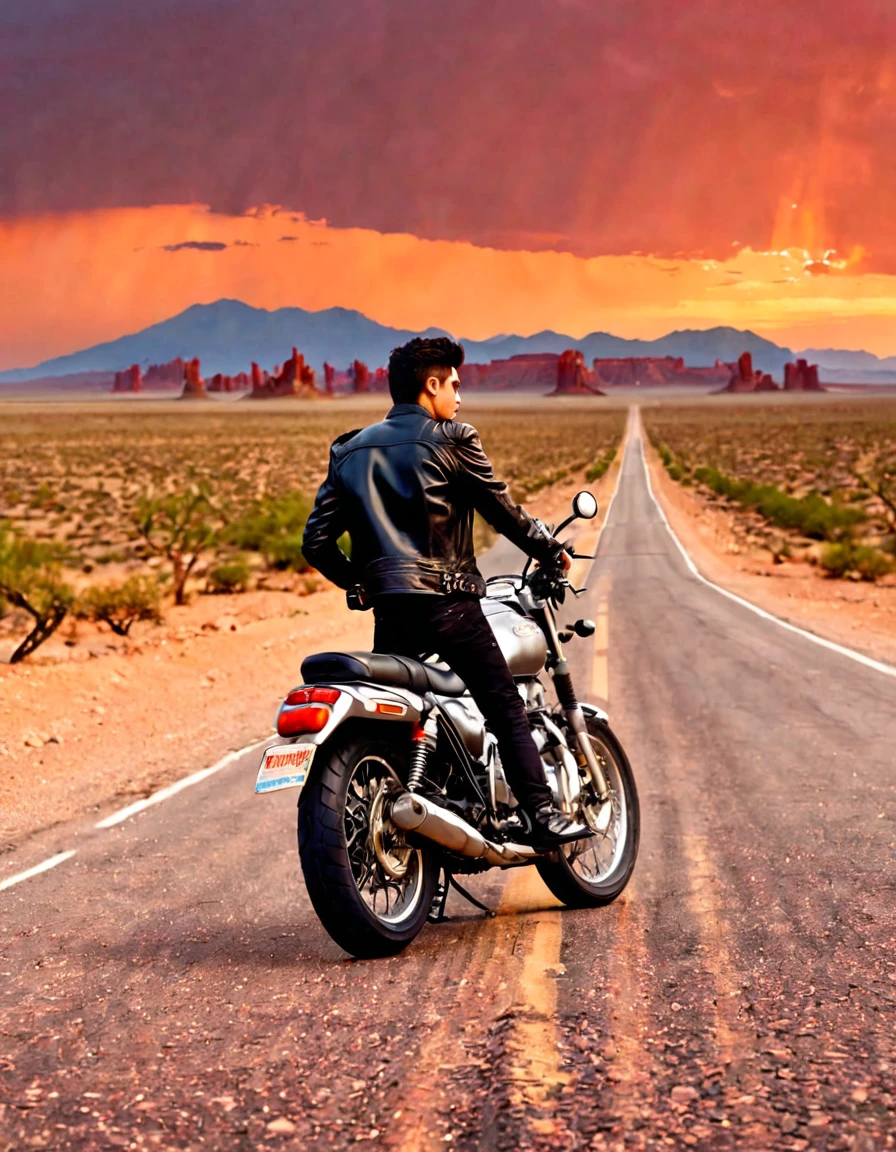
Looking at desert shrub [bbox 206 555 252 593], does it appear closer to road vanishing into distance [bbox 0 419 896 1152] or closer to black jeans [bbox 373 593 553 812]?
road vanishing into distance [bbox 0 419 896 1152]

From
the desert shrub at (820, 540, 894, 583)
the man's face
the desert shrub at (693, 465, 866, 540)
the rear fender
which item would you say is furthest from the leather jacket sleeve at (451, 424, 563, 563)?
the desert shrub at (693, 465, 866, 540)

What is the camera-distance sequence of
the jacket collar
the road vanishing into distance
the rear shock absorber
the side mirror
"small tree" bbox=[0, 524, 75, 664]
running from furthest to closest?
"small tree" bbox=[0, 524, 75, 664] → the side mirror → the jacket collar → the rear shock absorber → the road vanishing into distance

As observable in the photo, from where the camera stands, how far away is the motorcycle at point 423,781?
4.27m

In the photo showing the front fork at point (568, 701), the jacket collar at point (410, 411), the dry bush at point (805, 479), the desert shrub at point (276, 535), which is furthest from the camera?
the dry bush at point (805, 479)

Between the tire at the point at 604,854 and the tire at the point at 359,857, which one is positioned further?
the tire at the point at 604,854

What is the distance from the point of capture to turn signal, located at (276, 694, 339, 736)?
13.9 ft

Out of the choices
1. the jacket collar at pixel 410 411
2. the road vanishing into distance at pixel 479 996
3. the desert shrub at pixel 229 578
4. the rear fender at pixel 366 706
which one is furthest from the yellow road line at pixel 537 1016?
the desert shrub at pixel 229 578

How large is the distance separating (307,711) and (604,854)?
72.8 inches

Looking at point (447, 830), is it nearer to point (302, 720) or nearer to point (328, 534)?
point (302, 720)

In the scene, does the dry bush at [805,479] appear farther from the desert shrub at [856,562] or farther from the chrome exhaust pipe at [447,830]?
the chrome exhaust pipe at [447,830]

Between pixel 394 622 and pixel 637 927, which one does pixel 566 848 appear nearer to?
pixel 637 927

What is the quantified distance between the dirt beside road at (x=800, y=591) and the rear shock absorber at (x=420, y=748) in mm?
9624

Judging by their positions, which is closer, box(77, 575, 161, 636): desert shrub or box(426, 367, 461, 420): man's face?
box(426, 367, 461, 420): man's face

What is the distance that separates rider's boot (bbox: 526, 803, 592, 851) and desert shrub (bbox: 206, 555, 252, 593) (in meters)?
18.1
